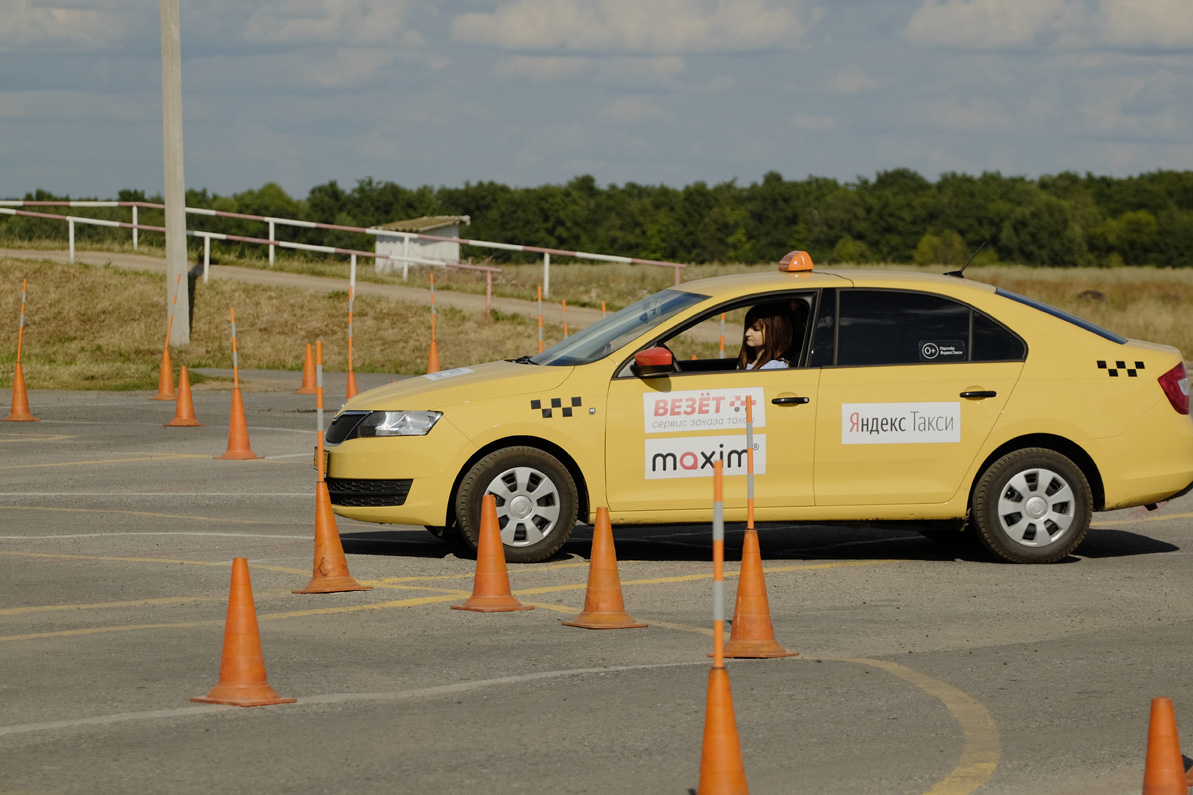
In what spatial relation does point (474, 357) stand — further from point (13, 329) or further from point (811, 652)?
point (811, 652)

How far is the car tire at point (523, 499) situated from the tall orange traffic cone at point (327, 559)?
3.43ft

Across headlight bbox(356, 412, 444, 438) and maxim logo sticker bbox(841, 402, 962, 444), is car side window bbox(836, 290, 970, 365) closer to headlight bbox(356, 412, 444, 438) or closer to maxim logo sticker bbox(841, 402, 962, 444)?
maxim logo sticker bbox(841, 402, 962, 444)

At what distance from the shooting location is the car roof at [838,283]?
33.0ft

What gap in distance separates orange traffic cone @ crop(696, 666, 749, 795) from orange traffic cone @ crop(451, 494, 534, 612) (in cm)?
355

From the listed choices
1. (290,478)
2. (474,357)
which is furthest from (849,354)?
(474,357)

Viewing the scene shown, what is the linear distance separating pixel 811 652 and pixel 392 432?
11.0 feet

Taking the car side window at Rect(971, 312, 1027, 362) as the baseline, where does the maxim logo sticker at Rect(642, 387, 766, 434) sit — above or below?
below

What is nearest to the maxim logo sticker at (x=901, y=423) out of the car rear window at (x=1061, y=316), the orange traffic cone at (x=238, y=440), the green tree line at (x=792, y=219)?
the car rear window at (x=1061, y=316)

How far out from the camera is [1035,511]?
32.7 feet

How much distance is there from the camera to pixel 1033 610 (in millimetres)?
8578

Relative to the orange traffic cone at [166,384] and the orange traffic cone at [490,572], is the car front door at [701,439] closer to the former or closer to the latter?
the orange traffic cone at [490,572]

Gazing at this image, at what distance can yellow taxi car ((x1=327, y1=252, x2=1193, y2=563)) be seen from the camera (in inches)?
381

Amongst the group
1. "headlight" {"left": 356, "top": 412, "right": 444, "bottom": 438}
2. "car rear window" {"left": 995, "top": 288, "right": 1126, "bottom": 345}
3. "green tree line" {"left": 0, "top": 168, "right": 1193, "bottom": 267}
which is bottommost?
"headlight" {"left": 356, "top": 412, "right": 444, "bottom": 438}

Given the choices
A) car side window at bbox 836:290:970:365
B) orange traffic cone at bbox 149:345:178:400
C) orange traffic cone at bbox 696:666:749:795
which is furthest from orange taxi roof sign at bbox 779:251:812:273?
orange traffic cone at bbox 149:345:178:400
